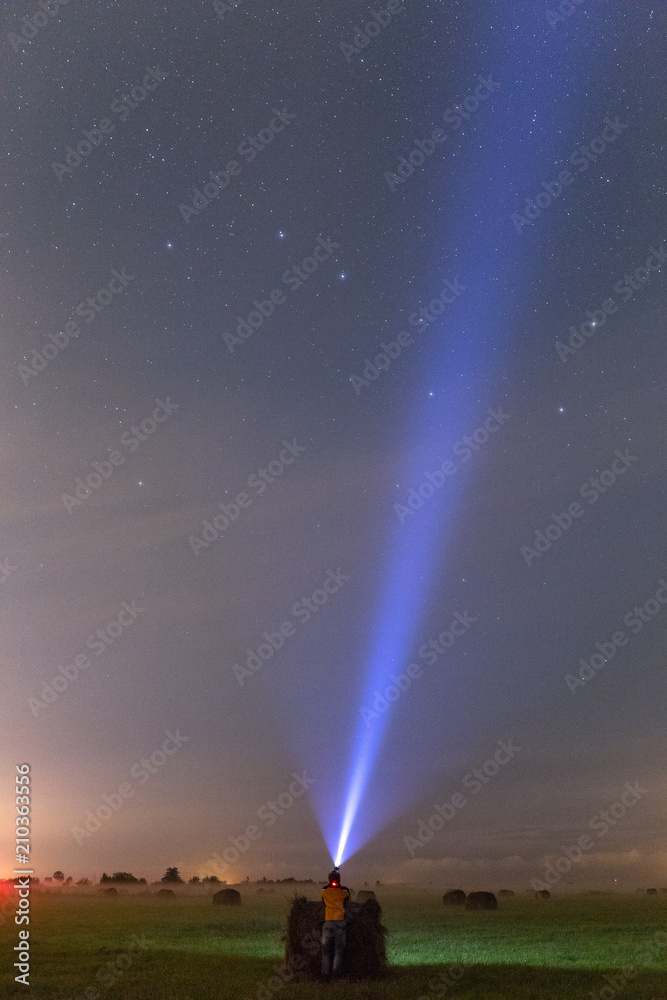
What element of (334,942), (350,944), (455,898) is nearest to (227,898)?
(455,898)

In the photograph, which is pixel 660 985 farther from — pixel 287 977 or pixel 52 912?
pixel 52 912

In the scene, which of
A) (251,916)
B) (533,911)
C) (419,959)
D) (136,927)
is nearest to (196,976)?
(419,959)

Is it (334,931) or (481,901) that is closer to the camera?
(334,931)

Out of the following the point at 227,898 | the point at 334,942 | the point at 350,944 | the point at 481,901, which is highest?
the point at 227,898

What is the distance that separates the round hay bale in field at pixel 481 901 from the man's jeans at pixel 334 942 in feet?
101

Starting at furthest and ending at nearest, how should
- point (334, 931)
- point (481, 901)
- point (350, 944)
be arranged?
point (481, 901) < point (350, 944) < point (334, 931)

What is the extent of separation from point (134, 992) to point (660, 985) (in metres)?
11.0

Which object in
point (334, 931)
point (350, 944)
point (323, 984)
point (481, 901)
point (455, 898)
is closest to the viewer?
point (323, 984)

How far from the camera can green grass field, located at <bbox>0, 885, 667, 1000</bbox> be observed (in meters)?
17.5

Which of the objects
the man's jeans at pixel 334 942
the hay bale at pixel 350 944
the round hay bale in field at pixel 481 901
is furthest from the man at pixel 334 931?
the round hay bale in field at pixel 481 901

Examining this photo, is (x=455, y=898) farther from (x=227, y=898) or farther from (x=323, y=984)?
(x=323, y=984)

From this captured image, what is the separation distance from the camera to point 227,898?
51.2 metres

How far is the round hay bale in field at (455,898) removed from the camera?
50.7 m

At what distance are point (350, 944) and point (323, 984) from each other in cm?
128
